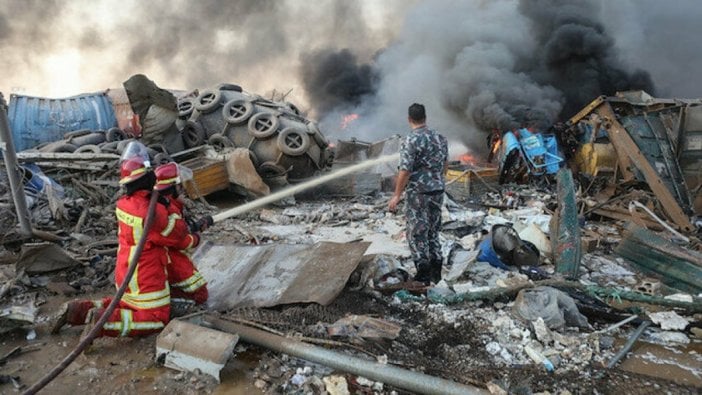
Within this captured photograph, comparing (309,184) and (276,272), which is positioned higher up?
(309,184)

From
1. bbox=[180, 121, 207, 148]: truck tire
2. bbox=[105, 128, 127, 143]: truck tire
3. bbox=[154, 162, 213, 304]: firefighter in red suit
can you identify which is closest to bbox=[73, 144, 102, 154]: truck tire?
bbox=[105, 128, 127, 143]: truck tire

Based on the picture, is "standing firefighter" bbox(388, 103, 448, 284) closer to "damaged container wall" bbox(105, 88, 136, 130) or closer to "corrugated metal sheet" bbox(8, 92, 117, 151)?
"damaged container wall" bbox(105, 88, 136, 130)

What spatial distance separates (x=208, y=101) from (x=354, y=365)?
8.42 metres

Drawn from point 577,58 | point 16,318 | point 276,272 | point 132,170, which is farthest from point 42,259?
point 577,58

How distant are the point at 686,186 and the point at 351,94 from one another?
57.6 ft

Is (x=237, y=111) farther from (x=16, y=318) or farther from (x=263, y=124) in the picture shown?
(x=16, y=318)

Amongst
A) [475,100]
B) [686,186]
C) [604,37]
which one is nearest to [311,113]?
[475,100]

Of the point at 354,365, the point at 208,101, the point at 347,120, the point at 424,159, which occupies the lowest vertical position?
the point at 354,365

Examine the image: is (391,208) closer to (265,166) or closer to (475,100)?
(265,166)

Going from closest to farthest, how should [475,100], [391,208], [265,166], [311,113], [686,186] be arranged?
1. [391,208]
2. [686,186]
3. [265,166]
4. [475,100]
5. [311,113]

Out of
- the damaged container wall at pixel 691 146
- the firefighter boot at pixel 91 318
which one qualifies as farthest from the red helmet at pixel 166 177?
the damaged container wall at pixel 691 146

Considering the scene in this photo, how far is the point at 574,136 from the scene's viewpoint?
1030 centimetres

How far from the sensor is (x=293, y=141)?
9.35 meters

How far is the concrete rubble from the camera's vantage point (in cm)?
288
